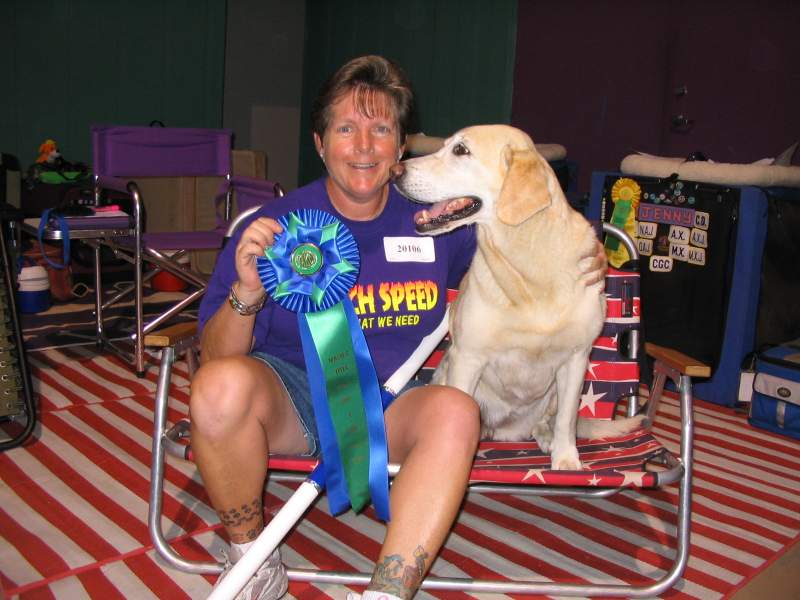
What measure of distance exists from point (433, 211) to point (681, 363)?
704 mm

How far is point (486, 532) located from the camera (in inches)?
83.7

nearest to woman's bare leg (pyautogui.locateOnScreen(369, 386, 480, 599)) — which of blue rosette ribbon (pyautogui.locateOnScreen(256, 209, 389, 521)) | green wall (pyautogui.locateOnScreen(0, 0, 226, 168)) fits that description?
blue rosette ribbon (pyautogui.locateOnScreen(256, 209, 389, 521))

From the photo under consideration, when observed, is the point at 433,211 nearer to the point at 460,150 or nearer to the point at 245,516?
the point at 460,150

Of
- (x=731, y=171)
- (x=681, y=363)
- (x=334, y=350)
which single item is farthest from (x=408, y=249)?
(x=731, y=171)

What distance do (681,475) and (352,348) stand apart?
79cm

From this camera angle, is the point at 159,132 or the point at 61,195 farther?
the point at 61,195

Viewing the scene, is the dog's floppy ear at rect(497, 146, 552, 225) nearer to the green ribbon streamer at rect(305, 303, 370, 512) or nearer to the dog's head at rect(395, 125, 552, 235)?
the dog's head at rect(395, 125, 552, 235)

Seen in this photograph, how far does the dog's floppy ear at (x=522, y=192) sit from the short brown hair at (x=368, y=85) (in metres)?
0.30

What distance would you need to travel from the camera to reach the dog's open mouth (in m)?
1.81

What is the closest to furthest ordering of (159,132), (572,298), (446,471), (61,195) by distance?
(446,471) → (572,298) → (159,132) → (61,195)

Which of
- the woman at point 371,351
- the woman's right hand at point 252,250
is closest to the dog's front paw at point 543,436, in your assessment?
the woman at point 371,351

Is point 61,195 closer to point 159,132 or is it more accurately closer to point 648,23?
point 159,132

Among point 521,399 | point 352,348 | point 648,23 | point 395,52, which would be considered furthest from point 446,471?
point 395,52

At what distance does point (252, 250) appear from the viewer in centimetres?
153
